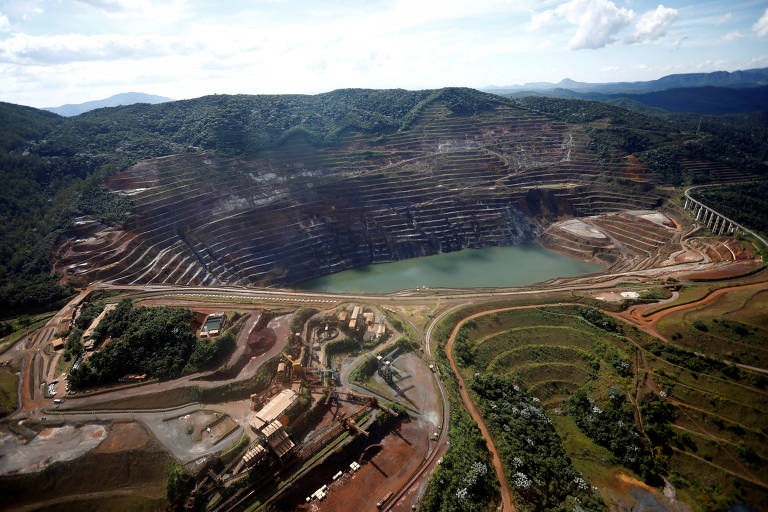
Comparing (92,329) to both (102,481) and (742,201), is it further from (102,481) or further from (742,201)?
(742,201)

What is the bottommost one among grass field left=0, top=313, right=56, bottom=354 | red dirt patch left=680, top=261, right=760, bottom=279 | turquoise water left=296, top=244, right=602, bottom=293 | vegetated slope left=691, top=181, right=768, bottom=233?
turquoise water left=296, top=244, right=602, bottom=293

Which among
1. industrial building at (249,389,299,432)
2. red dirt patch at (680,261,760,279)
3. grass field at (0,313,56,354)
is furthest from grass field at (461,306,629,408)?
grass field at (0,313,56,354)

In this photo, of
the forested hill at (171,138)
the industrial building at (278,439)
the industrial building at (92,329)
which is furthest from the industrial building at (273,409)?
the forested hill at (171,138)

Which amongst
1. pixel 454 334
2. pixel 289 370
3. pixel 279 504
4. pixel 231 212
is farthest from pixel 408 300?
pixel 231 212

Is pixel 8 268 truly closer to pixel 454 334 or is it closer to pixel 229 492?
pixel 229 492

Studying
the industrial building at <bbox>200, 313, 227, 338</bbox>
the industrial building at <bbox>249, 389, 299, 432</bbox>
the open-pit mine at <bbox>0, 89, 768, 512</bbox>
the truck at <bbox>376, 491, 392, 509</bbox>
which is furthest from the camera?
the industrial building at <bbox>200, 313, 227, 338</bbox>

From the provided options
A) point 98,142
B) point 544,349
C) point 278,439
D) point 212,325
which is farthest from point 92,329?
point 98,142

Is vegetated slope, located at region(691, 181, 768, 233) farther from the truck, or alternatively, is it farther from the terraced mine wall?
the truck

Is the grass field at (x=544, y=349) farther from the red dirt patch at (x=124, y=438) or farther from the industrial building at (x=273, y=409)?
the red dirt patch at (x=124, y=438)
